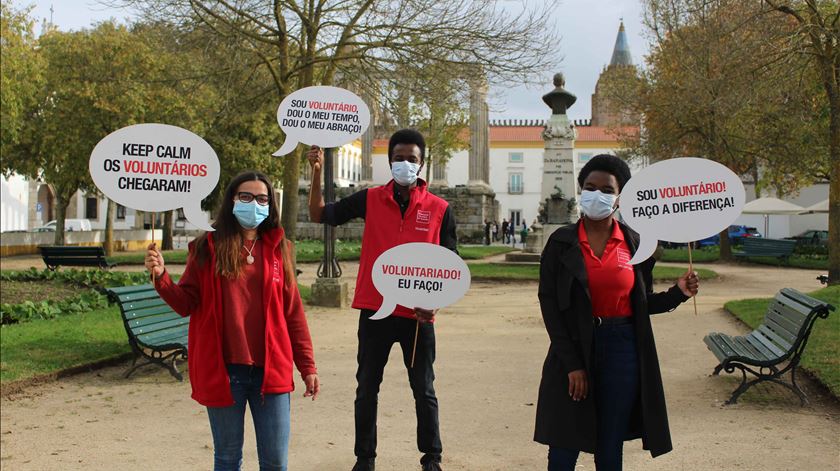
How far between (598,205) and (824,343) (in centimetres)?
626

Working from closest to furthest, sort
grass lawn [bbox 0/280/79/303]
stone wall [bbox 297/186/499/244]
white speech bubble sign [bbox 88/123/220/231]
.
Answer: white speech bubble sign [bbox 88/123/220/231]
grass lawn [bbox 0/280/79/303]
stone wall [bbox 297/186/499/244]

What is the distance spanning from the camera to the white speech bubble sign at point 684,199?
149 inches

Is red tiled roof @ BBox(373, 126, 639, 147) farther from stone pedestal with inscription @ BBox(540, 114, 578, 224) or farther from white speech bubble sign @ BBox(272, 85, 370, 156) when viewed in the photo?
white speech bubble sign @ BBox(272, 85, 370, 156)

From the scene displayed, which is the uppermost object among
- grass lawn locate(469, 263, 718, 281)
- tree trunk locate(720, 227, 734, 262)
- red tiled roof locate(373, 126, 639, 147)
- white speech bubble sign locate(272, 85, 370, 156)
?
red tiled roof locate(373, 126, 639, 147)

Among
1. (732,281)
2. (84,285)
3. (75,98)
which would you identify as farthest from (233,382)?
(75,98)

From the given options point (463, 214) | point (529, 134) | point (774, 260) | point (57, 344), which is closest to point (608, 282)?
point (57, 344)

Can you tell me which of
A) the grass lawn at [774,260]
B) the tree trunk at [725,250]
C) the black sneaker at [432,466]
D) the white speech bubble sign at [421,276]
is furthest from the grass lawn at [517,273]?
the white speech bubble sign at [421,276]

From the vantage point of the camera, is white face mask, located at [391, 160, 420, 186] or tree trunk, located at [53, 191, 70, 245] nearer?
white face mask, located at [391, 160, 420, 186]

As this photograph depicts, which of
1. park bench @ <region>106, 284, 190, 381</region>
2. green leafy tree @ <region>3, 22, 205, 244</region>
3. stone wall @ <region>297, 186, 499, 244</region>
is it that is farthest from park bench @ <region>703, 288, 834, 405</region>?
stone wall @ <region>297, 186, 499, 244</region>

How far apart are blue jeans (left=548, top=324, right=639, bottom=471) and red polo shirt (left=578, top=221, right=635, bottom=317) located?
79 millimetres

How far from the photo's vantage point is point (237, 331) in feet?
11.4

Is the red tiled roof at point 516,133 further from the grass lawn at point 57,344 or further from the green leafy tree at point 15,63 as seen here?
the grass lawn at point 57,344

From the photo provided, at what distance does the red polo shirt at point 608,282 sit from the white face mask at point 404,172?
4.02 feet

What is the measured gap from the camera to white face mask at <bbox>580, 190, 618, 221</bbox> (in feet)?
11.9
